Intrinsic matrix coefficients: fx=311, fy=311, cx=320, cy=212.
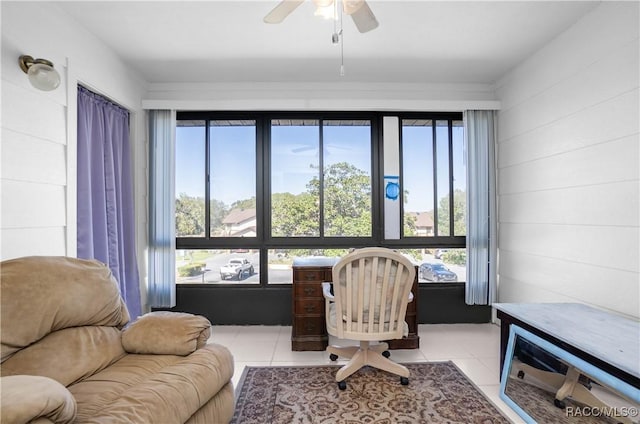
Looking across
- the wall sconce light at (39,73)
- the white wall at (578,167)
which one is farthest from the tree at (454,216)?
the wall sconce light at (39,73)

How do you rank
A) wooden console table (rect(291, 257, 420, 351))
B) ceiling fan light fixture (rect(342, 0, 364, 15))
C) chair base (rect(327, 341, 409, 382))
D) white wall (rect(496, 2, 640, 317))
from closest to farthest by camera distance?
ceiling fan light fixture (rect(342, 0, 364, 15)), white wall (rect(496, 2, 640, 317)), chair base (rect(327, 341, 409, 382)), wooden console table (rect(291, 257, 420, 351))

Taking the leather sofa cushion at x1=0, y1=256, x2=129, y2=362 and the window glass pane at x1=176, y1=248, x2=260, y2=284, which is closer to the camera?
the leather sofa cushion at x1=0, y1=256, x2=129, y2=362

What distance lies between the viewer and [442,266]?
3568 millimetres

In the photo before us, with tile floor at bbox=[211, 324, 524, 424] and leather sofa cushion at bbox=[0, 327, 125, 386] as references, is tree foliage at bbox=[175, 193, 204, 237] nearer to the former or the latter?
tile floor at bbox=[211, 324, 524, 424]

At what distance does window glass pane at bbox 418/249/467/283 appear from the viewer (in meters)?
3.55

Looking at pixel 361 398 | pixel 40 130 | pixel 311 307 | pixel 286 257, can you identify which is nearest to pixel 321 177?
pixel 286 257

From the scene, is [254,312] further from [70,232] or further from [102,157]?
[102,157]

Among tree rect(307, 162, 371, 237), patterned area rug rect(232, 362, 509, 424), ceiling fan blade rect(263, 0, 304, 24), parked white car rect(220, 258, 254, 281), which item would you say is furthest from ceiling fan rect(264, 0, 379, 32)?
parked white car rect(220, 258, 254, 281)

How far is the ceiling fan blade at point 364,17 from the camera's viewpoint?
1653 millimetres

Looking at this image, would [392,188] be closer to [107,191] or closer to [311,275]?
[311,275]

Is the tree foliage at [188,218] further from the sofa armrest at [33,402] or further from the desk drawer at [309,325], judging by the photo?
the sofa armrest at [33,402]

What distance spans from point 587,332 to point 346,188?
235 cm

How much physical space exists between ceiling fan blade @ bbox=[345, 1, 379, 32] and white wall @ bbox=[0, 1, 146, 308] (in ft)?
6.59

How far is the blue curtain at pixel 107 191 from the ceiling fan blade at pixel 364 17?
219 cm
